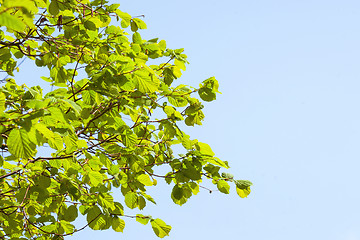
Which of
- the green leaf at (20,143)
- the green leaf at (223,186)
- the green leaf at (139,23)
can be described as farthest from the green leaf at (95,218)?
the green leaf at (139,23)

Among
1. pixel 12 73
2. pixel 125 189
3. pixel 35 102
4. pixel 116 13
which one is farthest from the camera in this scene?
pixel 12 73

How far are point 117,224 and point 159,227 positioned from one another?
0.54 m

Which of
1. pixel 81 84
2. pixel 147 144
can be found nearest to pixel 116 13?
pixel 81 84

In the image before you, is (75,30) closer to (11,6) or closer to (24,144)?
(24,144)

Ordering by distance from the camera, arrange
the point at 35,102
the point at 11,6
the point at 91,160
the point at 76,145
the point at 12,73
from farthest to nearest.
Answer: the point at 12,73, the point at 91,160, the point at 76,145, the point at 35,102, the point at 11,6

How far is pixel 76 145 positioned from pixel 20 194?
141 cm

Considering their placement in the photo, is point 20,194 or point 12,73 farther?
point 12,73

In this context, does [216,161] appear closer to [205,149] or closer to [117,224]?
[205,149]

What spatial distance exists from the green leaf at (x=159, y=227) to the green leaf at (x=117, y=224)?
0.41 m

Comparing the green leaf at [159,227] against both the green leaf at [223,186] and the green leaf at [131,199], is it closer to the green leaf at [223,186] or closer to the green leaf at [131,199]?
the green leaf at [131,199]

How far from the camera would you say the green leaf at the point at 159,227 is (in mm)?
4785

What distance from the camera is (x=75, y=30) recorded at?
559cm

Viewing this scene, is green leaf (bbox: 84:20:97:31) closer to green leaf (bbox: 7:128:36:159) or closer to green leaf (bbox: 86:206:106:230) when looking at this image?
green leaf (bbox: 86:206:106:230)

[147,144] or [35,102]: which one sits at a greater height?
[147,144]
